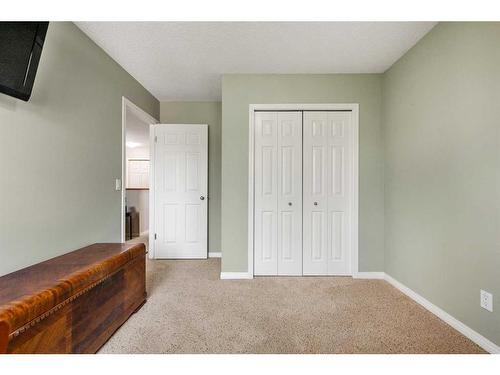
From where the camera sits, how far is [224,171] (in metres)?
2.74

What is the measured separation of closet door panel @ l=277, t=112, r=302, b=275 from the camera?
2795 millimetres

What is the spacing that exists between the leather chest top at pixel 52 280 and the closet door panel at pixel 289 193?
164 cm

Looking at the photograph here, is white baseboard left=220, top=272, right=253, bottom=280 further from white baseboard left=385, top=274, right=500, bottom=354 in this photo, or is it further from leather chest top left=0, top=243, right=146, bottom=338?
white baseboard left=385, top=274, right=500, bottom=354

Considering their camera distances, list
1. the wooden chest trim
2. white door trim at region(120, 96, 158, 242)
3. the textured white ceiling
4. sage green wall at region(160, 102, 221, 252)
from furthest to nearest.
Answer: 1. sage green wall at region(160, 102, 221, 252)
2. white door trim at region(120, 96, 158, 242)
3. the textured white ceiling
4. the wooden chest trim

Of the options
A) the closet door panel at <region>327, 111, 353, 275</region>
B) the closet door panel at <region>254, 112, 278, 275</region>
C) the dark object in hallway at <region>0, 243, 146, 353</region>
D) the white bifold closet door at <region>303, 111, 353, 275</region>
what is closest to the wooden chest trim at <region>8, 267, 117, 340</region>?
the dark object in hallway at <region>0, 243, 146, 353</region>

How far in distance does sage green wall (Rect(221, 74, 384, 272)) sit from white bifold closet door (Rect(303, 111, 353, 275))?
16cm

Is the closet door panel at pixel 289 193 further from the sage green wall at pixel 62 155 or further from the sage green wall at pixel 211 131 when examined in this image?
the sage green wall at pixel 62 155

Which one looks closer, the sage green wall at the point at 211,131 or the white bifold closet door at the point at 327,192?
the white bifold closet door at the point at 327,192

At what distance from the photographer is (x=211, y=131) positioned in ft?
12.0

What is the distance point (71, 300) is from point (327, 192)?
8.17ft

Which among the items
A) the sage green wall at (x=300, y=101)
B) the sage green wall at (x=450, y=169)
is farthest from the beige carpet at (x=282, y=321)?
the sage green wall at (x=300, y=101)

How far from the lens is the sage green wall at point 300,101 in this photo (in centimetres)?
275

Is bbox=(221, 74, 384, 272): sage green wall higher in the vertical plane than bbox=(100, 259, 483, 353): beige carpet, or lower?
higher
